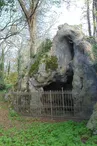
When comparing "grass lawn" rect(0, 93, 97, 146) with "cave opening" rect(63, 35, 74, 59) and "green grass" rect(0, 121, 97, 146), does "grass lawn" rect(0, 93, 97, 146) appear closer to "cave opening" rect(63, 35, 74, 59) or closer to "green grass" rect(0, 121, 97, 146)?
"green grass" rect(0, 121, 97, 146)

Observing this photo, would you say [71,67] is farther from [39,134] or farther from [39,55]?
[39,134]

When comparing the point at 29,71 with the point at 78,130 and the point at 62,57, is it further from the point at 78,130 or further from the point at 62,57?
the point at 78,130

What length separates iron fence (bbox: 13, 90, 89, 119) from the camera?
12.9m

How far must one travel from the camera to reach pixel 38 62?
46.0 ft

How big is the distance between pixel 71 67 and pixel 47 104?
2527 mm

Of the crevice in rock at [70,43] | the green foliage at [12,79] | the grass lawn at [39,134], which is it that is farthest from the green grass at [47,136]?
the green foliage at [12,79]

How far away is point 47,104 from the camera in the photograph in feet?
43.8

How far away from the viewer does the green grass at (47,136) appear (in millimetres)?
7898

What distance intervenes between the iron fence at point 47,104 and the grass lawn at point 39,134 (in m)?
1.03

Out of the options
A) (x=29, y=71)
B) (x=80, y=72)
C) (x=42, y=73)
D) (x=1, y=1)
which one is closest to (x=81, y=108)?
(x=80, y=72)

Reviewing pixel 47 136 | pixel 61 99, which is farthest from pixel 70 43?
pixel 47 136

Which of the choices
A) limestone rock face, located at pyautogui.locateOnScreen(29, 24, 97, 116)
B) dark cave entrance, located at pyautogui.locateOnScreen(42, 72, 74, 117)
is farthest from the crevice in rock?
dark cave entrance, located at pyautogui.locateOnScreen(42, 72, 74, 117)

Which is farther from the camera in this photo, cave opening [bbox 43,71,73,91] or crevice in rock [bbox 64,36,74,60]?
cave opening [bbox 43,71,73,91]

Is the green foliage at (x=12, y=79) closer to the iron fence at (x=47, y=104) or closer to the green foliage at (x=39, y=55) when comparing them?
the green foliage at (x=39, y=55)
